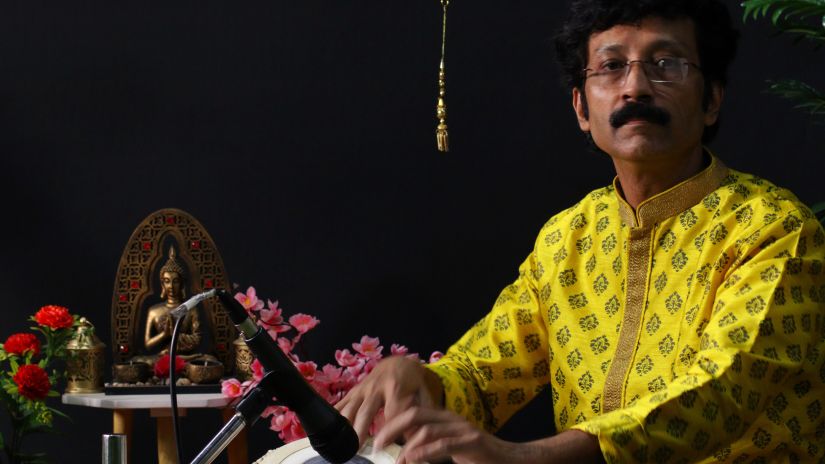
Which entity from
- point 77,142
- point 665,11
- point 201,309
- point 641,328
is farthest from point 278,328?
point 665,11

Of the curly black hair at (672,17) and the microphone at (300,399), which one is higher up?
the curly black hair at (672,17)

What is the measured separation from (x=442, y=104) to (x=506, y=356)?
950 millimetres

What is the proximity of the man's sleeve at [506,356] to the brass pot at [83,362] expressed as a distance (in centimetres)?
119

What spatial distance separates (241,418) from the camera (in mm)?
1479

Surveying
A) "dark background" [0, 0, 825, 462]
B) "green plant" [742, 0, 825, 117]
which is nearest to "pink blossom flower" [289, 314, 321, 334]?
"dark background" [0, 0, 825, 462]

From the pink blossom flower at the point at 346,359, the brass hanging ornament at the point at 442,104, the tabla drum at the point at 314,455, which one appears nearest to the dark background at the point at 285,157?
the brass hanging ornament at the point at 442,104

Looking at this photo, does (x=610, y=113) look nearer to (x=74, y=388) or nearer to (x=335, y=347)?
(x=335, y=347)

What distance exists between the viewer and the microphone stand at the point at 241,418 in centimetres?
146

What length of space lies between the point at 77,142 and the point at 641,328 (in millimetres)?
2055

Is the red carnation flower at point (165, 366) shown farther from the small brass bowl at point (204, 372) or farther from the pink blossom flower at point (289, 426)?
the pink blossom flower at point (289, 426)

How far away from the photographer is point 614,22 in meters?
2.38

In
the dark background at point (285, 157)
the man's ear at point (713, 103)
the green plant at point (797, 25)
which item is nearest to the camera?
the man's ear at point (713, 103)

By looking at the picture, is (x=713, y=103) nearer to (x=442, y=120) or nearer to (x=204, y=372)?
(x=442, y=120)

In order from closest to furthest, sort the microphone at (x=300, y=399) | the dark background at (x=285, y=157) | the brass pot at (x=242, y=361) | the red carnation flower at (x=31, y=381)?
the microphone at (x=300, y=399)
the red carnation flower at (x=31, y=381)
the brass pot at (x=242, y=361)
the dark background at (x=285, y=157)
